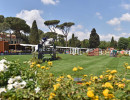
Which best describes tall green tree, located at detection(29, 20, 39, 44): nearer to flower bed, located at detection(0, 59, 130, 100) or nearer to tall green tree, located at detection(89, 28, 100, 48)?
tall green tree, located at detection(89, 28, 100, 48)

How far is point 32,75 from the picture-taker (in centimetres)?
246

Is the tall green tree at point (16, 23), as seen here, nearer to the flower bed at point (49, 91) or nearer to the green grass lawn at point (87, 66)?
the green grass lawn at point (87, 66)

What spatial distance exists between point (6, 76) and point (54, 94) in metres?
1.05

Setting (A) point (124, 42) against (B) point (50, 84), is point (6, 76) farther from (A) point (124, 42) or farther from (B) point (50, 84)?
(A) point (124, 42)

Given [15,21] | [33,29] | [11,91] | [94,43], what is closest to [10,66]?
[11,91]

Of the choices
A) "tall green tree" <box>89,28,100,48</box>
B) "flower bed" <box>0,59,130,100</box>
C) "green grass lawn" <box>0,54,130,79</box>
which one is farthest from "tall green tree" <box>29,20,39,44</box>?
"flower bed" <box>0,59,130,100</box>

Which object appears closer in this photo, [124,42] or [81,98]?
[81,98]

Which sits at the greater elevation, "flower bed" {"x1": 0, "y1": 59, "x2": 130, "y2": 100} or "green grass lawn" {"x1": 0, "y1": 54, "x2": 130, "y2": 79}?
"flower bed" {"x1": 0, "y1": 59, "x2": 130, "y2": 100}

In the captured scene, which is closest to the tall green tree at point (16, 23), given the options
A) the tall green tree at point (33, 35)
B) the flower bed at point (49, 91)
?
the tall green tree at point (33, 35)

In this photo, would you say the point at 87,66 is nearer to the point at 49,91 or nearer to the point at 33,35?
the point at 49,91

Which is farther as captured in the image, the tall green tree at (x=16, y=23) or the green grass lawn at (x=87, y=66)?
the tall green tree at (x=16, y=23)

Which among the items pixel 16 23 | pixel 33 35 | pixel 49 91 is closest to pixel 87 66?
pixel 49 91

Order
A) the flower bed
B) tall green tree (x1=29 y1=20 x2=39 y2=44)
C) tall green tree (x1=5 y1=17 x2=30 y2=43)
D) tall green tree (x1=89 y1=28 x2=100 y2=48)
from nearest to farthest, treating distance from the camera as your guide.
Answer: the flower bed
tall green tree (x1=29 y1=20 x2=39 y2=44)
tall green tree (x1=5 y1=17 x2=30 y2=43)
tall green tree (x1=89 y1=28 x2=100 y2=48)

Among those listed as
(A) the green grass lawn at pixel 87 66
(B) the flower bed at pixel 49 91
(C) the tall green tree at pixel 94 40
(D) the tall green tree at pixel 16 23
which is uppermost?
(D) the tall green tree at pixel 16 23
